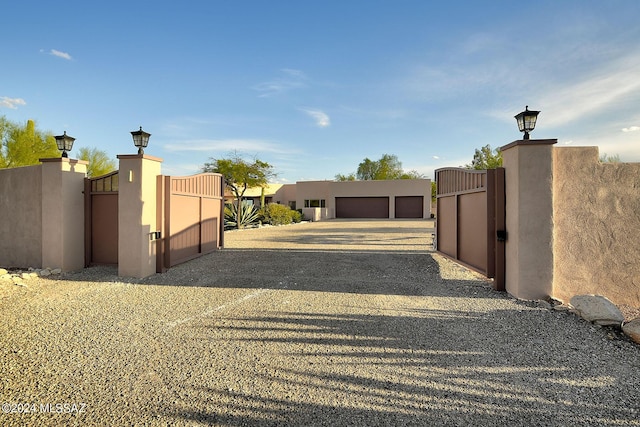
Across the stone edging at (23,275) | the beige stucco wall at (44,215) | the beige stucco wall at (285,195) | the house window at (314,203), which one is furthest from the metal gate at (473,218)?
the beige stucco wall at (285,195)

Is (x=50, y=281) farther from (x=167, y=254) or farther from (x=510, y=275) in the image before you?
(x=510, y=275)

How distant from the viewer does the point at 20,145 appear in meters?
17.3

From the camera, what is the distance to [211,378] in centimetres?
316

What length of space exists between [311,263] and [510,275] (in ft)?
15.9

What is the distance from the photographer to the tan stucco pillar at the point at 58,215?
7.98 m

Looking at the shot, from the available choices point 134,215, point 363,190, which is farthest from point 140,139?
point 363,190

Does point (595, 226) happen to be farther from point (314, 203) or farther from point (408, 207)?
point (314, 203)

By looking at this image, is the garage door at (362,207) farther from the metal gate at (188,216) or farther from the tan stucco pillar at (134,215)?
the tan stucco pillar at (134,215)

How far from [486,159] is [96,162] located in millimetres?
30482

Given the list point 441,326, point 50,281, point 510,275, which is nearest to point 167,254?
point 50,281

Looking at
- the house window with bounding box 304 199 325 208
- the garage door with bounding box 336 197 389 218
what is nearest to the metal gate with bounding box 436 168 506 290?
the garage door with bounding box 336 197 389 218

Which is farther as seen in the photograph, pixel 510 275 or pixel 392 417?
pixel 510 275

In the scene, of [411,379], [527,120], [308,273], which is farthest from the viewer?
[308,273]

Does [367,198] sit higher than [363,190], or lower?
lower
